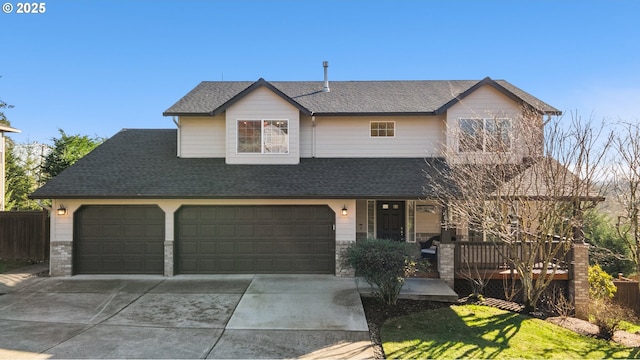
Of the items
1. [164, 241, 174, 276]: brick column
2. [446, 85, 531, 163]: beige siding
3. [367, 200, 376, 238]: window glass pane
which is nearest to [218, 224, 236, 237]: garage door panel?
[164, 241, 174, 276]: brick column

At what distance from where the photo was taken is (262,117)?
12.5 meters

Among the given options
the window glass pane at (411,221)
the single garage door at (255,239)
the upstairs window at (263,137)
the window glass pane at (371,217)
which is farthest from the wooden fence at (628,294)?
the upstairs window at (263,137)

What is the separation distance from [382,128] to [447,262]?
5.68 m

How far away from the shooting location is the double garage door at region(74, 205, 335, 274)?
36.3ft

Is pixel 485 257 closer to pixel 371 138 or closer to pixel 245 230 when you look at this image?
pixel 371 138

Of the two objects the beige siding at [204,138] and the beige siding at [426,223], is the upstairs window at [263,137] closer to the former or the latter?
the beige siding at [204,138]

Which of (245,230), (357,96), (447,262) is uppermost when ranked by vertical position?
(357,96)

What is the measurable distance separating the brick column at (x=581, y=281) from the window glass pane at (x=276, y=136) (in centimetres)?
994

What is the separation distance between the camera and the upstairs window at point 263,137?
41.1ft

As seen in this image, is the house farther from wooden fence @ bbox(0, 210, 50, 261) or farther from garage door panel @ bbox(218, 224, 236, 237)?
wooden fence @ bbox(0, 210, 50, 261)

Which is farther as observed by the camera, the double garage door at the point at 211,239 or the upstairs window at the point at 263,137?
the upstairs window at the point at 263,137

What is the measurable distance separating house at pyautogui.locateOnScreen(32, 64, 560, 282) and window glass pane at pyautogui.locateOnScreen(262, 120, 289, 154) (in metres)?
0.04

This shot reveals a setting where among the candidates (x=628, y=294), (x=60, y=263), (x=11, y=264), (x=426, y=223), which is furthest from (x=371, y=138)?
(x=11, y=264)

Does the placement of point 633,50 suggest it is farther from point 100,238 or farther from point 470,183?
point 100,238
